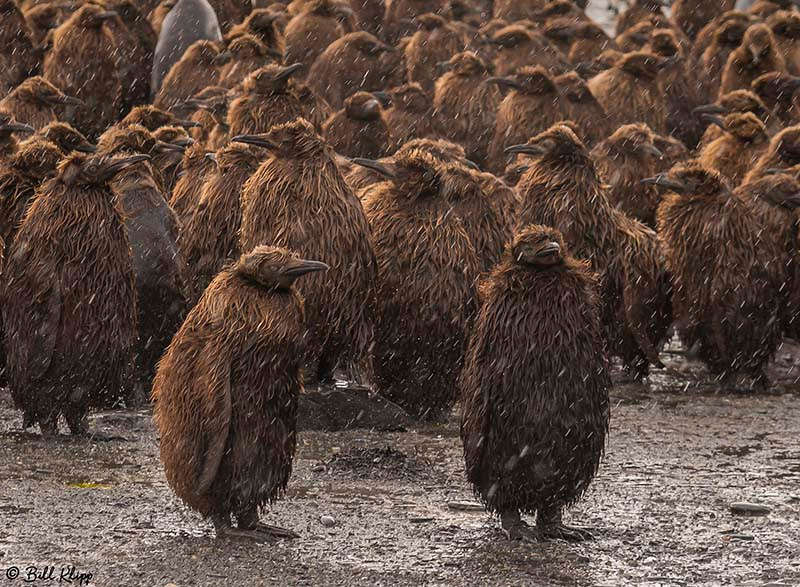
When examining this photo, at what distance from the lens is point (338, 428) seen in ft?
24.3

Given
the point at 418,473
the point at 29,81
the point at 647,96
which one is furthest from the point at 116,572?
the point at 647,96

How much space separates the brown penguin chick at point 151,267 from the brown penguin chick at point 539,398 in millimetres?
2539

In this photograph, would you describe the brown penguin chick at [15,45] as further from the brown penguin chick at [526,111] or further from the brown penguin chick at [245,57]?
the brown penguin chick at [526,111]

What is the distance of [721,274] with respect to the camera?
8547 mm

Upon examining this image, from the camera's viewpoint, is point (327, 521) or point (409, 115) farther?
point (409, 115)

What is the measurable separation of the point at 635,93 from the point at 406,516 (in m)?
6.95

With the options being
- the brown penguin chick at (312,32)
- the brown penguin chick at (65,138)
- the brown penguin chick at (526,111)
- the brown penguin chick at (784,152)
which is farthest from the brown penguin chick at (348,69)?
the brown penguin chick at (65,138)

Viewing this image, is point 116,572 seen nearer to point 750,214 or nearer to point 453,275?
point 453,275

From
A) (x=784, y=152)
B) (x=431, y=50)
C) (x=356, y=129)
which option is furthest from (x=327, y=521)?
(x=431, y=50)

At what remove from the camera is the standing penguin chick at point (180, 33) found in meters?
13.7

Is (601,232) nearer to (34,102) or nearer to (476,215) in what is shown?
(476,215)

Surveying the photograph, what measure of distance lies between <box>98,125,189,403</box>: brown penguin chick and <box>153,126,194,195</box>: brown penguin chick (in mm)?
868

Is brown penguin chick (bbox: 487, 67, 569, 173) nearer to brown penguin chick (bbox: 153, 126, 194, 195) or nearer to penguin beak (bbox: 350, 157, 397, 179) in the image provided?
brown penguin chick (bbox: 153, 126, 194, 195)

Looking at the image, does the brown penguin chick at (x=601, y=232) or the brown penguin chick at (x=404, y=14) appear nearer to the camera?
the brown penguin chick at (x=601, y=232)
